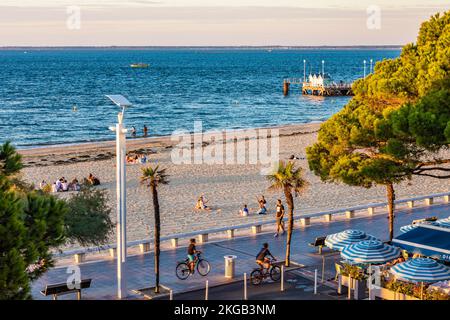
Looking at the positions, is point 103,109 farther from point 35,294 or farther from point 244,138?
point 35,294

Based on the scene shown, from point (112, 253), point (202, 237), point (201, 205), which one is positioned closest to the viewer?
point (112, 253)

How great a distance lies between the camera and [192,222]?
2659cm

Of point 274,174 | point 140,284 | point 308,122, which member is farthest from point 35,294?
point 308,122

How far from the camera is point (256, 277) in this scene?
16516 millimetres

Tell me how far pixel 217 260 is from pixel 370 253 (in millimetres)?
5056

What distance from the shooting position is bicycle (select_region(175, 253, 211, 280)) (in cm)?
1718

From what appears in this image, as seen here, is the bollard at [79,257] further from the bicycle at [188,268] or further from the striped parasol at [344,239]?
the striped parasol at [344,239]

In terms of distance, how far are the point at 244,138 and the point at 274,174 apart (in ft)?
140

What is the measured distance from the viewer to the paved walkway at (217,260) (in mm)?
16672

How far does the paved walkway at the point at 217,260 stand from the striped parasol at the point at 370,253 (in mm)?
1782

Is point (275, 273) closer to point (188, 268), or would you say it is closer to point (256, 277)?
point (256, 277)

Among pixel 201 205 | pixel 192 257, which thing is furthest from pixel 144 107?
pixel 192 257
